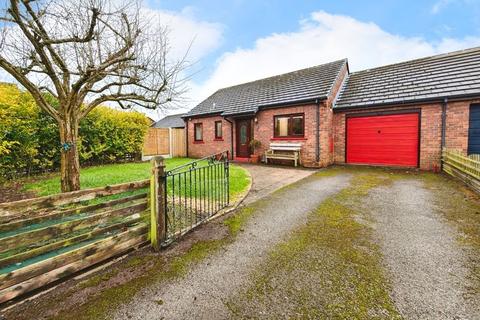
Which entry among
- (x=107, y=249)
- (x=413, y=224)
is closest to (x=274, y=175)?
(x=413, y=224)

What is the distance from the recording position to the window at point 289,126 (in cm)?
1134

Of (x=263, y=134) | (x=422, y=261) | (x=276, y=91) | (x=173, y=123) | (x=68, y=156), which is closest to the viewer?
(x=422, y=261)

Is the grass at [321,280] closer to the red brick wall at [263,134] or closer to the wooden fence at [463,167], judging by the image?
the wooden fence at [463,167]

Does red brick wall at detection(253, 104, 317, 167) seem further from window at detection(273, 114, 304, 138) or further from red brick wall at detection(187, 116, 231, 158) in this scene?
red brick wall at detection(187, 116, 231, 158)

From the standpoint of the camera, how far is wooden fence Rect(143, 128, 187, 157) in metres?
15.0

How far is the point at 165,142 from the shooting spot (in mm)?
16156

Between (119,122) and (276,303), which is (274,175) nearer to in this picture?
(276,303)

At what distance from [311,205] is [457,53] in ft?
37.8

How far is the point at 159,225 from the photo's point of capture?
3141mm

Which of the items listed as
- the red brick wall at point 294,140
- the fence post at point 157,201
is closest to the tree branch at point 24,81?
the fence post at point 157,201

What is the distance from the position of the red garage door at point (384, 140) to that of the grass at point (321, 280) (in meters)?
7.80

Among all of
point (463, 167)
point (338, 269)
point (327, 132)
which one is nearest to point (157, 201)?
point (338, 269)

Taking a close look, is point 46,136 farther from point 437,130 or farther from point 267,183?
point 437,130

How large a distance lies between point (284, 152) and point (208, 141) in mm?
6080
